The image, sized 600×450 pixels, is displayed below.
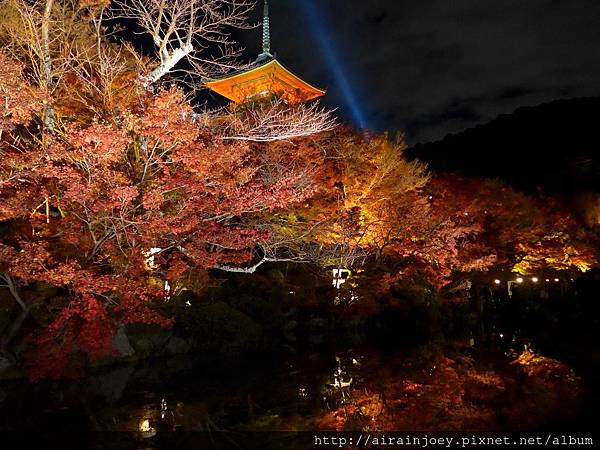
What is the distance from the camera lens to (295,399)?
9.25 meters

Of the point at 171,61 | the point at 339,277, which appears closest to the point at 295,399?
the point at 171,61

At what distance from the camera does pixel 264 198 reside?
36.5 feet

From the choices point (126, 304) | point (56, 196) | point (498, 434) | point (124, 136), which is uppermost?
point (124, 136)

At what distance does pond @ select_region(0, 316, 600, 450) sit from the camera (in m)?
7.29

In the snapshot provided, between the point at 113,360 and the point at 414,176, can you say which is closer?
the point at 113,360

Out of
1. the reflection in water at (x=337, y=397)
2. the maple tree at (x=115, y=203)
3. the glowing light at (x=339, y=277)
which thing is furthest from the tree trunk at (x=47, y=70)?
the glowing light at (x=339, y=277)

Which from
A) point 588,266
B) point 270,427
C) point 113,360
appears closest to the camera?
point 270,427

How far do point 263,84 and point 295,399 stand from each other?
23.7 m

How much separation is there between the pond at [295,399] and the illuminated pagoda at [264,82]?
18989 millimetres

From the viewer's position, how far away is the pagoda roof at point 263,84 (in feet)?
92.6

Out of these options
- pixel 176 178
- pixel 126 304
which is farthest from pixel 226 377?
pixel 176 178

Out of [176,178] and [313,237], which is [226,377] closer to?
[176,178]

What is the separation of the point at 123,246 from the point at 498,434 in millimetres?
8114

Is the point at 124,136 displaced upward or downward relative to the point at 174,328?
upward
